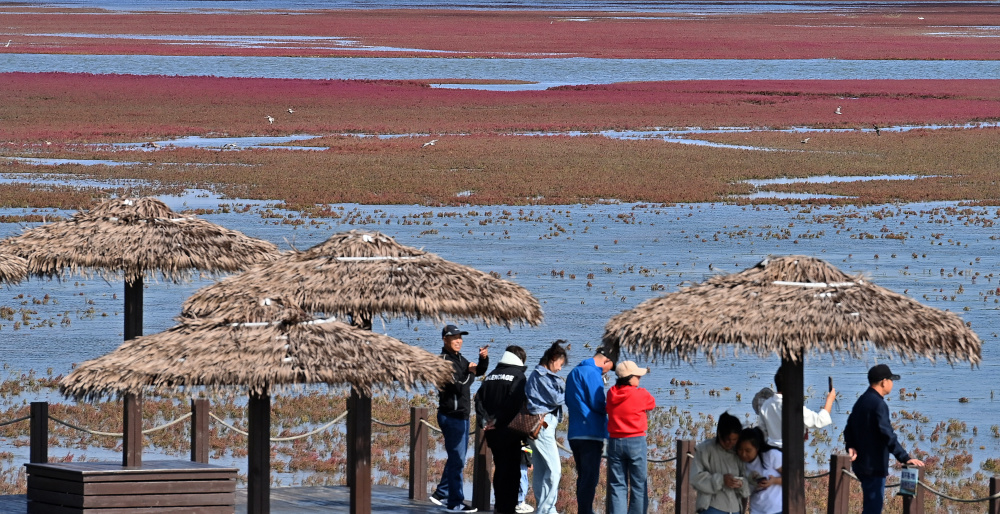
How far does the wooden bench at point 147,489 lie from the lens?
1139 cm

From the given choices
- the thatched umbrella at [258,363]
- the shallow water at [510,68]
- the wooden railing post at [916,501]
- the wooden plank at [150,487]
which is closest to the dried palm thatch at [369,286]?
the wooden plank at [150,487]

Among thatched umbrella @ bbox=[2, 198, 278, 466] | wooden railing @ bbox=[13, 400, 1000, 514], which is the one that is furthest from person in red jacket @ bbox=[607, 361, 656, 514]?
thatched umbrella @ bbox=[2, 198, 278, 466]

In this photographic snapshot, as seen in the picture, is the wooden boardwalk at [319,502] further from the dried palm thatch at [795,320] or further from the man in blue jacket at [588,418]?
the dried palm thatch at [795,320]

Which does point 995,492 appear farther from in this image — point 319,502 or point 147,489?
point 147,489

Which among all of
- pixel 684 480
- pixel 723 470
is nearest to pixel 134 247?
pixel 684 480

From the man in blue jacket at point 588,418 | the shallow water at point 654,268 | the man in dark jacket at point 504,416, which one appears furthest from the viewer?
the shallow water at point 654,268

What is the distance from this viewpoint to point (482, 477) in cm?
1313

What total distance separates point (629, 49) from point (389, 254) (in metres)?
122

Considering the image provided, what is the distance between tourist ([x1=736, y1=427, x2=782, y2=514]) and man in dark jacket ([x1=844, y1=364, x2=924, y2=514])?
0.82 m

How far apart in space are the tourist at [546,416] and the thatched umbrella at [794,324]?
1.55m

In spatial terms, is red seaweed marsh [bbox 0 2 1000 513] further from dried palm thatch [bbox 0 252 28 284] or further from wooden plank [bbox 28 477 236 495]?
wooden plank [bbox 28 477 236 495]

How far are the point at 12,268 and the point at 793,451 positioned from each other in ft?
25.5

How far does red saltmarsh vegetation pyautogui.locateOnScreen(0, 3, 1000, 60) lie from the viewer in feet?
412

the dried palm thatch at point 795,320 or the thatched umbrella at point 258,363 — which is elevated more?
the dried palm thatch at point 795,320
